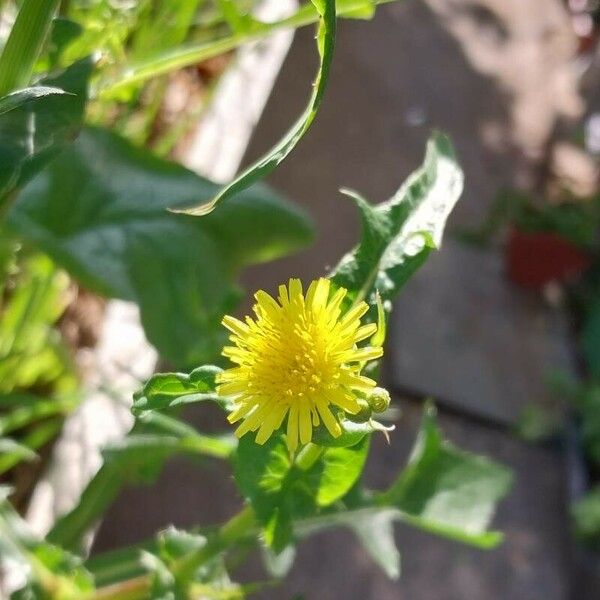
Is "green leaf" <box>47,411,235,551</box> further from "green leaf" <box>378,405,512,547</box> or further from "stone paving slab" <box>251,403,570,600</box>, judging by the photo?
"stone paving slab" <box>251,403,570,600</box>

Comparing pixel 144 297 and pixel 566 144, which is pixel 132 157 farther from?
Result: pixel 566 144

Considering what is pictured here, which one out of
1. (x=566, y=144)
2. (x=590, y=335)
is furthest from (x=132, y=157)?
(x=566, y=144)

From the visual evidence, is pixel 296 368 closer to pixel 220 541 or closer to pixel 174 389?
pixel 174 389

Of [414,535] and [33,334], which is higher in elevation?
[33,334]

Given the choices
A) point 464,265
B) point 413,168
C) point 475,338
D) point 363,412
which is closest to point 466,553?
point 475,338

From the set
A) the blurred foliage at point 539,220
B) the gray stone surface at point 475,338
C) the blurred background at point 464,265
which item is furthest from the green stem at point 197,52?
the blurred foliage at point 539,220
